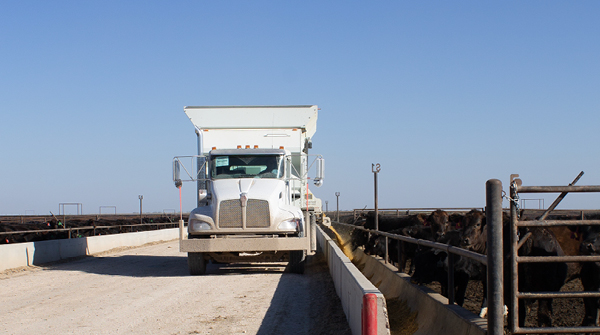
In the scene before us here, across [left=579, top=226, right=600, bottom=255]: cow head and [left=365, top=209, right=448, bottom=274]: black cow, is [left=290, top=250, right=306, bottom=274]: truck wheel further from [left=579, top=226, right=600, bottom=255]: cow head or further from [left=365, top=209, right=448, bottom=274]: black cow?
[left=579, top=226, right=600, bottom=255]: cow head

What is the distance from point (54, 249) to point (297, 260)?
31.8 ft

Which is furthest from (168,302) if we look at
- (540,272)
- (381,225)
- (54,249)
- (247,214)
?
(381,225)

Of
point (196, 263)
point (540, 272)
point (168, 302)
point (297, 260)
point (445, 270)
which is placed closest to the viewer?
point (540, 272)

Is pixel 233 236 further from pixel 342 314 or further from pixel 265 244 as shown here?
pixel 342 314

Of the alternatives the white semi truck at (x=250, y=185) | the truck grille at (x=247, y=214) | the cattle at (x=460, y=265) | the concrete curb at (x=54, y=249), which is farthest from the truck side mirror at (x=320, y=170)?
the concrete curb at (x=54, y=249)

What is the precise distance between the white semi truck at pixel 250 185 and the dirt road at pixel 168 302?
768 mm

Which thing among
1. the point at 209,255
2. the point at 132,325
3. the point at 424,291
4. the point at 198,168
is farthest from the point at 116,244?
the point at 424,291

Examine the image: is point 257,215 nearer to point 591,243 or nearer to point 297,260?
point 297,260

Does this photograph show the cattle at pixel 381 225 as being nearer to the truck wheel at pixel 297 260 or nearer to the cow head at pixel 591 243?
the truck wheel at pixel 297 260

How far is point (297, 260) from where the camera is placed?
1514 centimetres

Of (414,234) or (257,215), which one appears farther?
(414,234)

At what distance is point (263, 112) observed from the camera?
1797 cm

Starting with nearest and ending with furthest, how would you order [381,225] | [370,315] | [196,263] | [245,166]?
1. [370,315]
2. [196,263]
3. [245,166]
4. [381,225]

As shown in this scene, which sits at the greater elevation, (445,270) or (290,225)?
(290,225)
